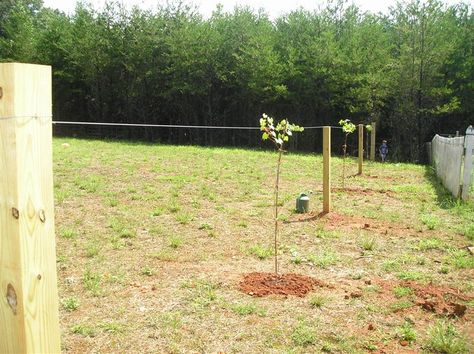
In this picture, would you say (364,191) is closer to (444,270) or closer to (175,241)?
(444,270)

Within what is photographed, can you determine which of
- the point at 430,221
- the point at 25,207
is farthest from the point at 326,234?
the point at 25,207

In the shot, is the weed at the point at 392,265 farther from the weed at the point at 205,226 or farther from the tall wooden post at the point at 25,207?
the tall wooden post at the point at 25,207

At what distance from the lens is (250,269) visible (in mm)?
4191

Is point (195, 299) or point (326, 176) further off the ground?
point (326, 176)

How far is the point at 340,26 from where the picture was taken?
20938 mm

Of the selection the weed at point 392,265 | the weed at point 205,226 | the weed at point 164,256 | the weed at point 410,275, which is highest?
the weed at point 205,226

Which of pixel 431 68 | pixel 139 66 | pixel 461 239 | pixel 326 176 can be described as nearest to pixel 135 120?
pixel 139 66

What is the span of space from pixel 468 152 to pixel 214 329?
5.82 m

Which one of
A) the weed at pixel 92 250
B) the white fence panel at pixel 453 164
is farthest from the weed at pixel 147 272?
the white fence panel at pixel 453 164

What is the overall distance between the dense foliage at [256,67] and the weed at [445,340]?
1655cm

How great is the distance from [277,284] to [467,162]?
478 cm

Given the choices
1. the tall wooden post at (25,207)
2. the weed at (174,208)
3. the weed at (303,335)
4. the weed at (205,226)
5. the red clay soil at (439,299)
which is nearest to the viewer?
the tall wooden post at (25,207)

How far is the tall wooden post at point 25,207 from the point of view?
134cm

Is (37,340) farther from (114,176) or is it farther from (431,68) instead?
(431,68)
